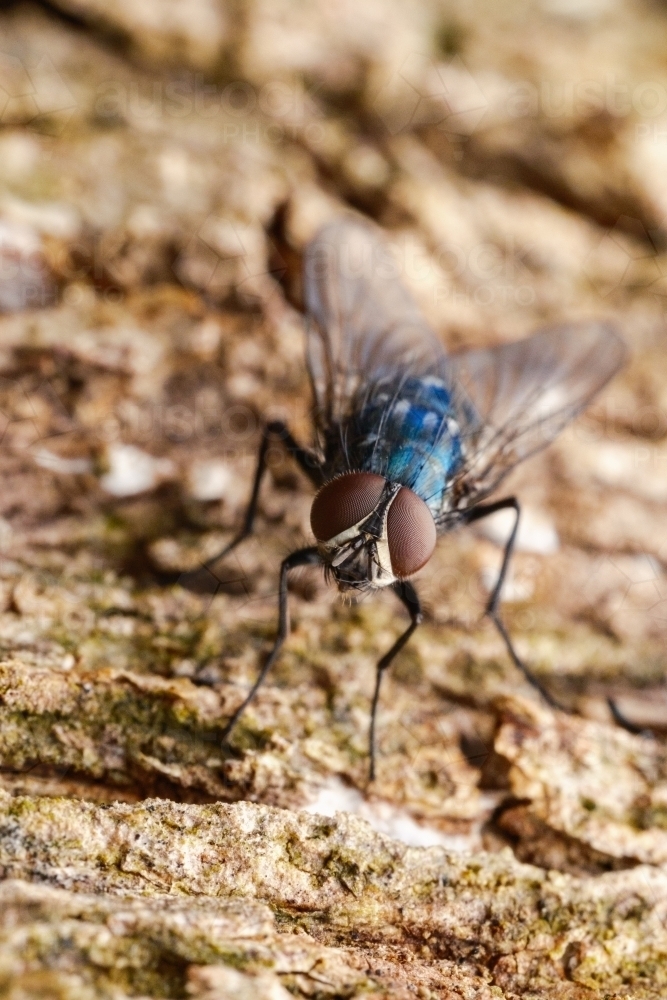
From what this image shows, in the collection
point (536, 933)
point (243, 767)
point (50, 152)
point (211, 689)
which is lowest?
point (536, 933)

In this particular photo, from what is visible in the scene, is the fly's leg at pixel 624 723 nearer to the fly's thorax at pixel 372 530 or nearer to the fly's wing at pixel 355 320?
the fly's thorax at pixel 372 530

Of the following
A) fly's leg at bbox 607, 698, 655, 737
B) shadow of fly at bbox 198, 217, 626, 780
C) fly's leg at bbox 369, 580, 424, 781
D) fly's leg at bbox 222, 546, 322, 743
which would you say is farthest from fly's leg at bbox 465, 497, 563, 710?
fly's leg at bbox 222, 546, 322, 743

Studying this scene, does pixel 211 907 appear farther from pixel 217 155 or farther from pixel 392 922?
pixel 217 155

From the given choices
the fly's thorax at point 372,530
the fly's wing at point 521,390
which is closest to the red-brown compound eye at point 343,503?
the fly's thorax at point 372,530

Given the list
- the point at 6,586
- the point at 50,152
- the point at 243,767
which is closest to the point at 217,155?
the point at 50,152

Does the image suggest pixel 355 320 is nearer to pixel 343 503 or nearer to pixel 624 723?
pixel 343 503

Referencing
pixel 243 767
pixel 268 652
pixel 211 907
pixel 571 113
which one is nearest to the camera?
pixel 211 907
